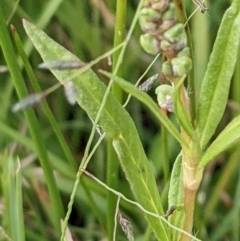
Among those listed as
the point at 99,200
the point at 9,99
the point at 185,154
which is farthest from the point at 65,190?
the point at 185,154

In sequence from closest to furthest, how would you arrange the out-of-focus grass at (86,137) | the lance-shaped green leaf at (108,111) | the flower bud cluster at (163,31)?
1. the flower bud cluster at (163,31)
2. the lance-shaped green leaf at (108,111)
3. the out-of-focus grass at (86,137)

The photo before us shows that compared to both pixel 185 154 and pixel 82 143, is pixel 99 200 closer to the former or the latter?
pixel 82 143

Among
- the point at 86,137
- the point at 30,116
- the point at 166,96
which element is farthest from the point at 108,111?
the point at 86,137

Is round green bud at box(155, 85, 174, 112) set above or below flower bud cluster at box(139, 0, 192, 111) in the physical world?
below

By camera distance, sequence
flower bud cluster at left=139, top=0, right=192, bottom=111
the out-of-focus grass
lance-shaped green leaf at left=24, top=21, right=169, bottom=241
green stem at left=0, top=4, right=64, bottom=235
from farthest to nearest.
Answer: the out-of-focus grass < green stem at left=0, top=4, right=64, bottom=235 < lance-shaped green leaf at left=24, top=21, right=169, bottom=241 < flower bud cluster at left=139, top=0, right=192, bottom=111

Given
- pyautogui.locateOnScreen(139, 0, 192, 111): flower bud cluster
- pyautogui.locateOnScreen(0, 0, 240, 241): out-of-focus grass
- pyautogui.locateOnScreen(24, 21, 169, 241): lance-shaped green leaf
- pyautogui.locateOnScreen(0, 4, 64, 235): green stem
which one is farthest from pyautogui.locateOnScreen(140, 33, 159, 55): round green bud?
pyautogui.locateOnScreen(0, 0, 240, 241): out-of-focus grass

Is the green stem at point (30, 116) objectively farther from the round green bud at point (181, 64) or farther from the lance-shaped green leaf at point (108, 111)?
the round green bud at point (181, 64)

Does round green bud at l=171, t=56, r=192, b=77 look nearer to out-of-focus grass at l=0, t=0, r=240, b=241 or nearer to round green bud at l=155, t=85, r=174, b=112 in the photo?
round green bud at l=155, t=85, r=174, b=112

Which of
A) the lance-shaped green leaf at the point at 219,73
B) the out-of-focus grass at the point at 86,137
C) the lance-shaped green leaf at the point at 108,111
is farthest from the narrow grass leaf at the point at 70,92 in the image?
the out-of-focus grass at the point at 86,137

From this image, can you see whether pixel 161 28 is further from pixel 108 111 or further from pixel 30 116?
pixel 30 116
